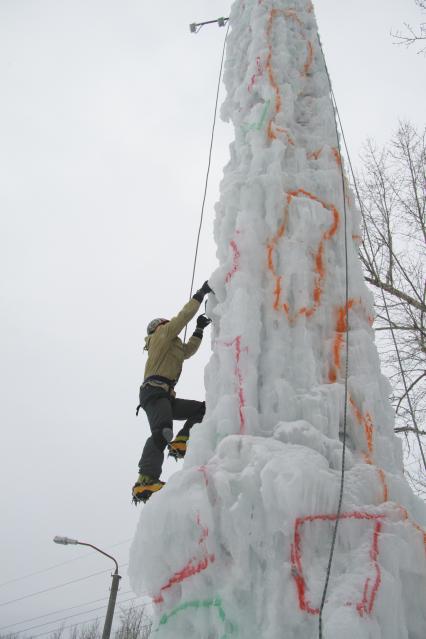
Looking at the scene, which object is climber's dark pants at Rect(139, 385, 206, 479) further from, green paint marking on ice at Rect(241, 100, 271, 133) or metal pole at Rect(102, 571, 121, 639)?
metal pole at Rect(102, 571, 121, 639)

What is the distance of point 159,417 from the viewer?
132 inches

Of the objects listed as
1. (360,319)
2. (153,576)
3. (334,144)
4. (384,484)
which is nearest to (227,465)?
(153,576)

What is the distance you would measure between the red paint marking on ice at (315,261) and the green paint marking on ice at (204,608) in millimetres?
1439

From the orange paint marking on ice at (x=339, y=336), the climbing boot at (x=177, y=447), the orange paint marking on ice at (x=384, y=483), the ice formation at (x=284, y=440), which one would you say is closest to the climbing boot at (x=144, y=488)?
the climbing boot at (x=177, y=447)

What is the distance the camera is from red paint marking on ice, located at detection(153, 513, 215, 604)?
1.81 metres

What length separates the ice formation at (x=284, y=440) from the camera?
1.72 m

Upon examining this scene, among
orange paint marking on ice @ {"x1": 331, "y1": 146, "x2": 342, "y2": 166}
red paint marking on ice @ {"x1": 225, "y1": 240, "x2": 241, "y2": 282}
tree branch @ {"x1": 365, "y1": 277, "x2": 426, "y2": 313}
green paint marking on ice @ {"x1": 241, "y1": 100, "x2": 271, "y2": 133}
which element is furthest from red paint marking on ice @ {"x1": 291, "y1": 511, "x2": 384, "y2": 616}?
tree branch @ {"x1": 365, "y1": 277, "x2": 426, "y2": 313}

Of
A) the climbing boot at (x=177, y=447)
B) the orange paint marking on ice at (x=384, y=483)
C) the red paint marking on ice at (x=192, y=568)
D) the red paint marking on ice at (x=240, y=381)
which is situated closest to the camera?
the red paint marking on ice at (x=192, y=568)

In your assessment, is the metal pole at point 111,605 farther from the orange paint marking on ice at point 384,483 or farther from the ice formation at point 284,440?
the orange paint marking on ice at point 384,483

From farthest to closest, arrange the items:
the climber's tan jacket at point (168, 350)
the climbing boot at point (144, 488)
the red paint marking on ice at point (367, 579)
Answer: the climber's tan jacket at point (168, 350) → the climbing boot at point (144, 488) → the red paint marking on ice at point (367, 579)

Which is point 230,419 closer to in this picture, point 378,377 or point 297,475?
point 297,475

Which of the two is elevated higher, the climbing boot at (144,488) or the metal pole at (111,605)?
the climbing boot at (144,488)

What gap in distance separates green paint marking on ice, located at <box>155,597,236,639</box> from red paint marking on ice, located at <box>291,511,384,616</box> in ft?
0.91

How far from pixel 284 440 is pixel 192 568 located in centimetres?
68
